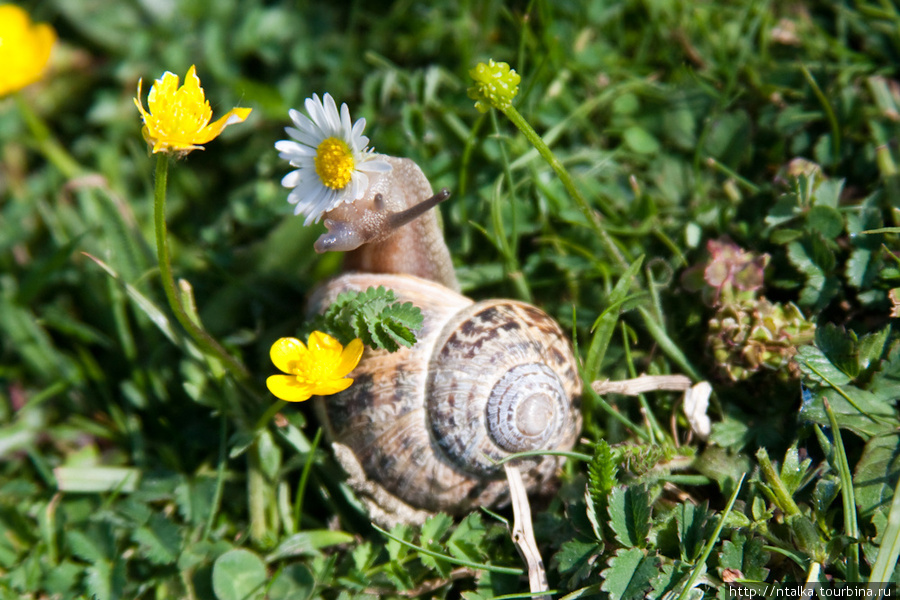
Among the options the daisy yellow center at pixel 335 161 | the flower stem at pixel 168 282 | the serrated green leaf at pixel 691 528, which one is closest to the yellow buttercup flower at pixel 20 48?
the flower stem at pixel 168 282

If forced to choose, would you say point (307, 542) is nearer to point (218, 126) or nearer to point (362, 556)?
point (362, 556)

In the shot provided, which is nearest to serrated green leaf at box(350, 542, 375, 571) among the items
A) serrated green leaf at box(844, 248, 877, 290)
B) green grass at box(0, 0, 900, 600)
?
green grass at box(0, 0, 900, 600)

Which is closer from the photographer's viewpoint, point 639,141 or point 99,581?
point 99,581

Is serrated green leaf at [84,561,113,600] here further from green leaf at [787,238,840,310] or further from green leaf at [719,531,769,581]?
green leaf at [787,238,840,310]

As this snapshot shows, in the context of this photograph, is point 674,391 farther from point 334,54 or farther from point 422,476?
point 334,54

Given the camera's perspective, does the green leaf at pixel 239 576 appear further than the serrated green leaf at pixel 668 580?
Yes

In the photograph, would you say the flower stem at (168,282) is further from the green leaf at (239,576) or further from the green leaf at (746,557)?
the green leaf at (746,557)

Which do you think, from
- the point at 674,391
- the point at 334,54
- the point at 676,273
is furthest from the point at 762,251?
the point at 334,54

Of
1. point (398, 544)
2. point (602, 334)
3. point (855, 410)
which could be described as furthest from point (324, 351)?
point (855, 410)
